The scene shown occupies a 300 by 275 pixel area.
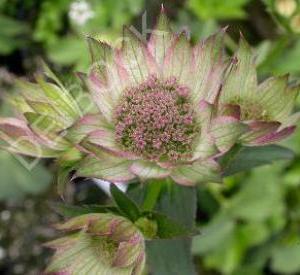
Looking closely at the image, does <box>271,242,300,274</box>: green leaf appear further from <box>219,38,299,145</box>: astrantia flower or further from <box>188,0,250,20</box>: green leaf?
<box>219,38,299,145</box>: astrantia flower

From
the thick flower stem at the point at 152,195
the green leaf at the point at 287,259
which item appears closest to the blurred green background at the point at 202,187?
the green leaf at the point at 287,259

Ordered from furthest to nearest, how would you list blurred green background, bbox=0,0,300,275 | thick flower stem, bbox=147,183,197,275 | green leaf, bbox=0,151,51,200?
green leaf, bbox=0,151,51,200
blurred green background, bbox=0,0,300,275
thick flower stem, bbox=147,183,197,275

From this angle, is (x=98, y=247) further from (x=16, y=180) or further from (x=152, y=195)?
(x=16, y=180)

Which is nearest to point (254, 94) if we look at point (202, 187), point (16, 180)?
point (202, 187)

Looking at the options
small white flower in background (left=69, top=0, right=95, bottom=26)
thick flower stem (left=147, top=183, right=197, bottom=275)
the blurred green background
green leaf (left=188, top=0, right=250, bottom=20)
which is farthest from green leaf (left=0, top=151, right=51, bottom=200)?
thick flower stem (left=147, top=183, right=197, bottom=275)

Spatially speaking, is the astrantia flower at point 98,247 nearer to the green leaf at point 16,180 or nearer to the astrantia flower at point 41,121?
the astrantia flower at point 41,121

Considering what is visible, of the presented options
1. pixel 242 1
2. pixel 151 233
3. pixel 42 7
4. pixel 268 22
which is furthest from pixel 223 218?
pixel 151 233

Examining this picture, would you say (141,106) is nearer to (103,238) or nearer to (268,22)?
(103,238)
